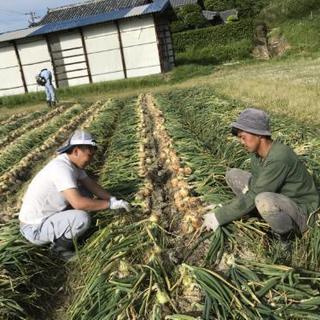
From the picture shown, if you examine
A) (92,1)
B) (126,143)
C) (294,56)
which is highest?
(92,1)

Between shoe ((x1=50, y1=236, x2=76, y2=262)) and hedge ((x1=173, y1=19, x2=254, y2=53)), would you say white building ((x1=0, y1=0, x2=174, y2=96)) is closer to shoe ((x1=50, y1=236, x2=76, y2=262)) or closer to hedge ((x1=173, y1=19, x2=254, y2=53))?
hedge ((x1=173, y1=19, x2=254, y2=53))

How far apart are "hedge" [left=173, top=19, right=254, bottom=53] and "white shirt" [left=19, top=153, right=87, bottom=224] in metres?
26.7

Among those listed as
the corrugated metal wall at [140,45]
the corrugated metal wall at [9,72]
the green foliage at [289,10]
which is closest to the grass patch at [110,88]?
the corrugated metal wall at [140,45]

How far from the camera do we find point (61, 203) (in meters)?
3.94

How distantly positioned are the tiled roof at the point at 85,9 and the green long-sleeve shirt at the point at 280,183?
74.5 ft

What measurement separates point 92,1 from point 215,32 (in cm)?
784

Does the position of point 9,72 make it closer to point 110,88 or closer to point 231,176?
point 110,88

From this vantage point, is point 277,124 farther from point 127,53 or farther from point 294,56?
point 294,56

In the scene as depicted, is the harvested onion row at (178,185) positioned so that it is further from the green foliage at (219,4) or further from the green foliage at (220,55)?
the green foliage at (219,4)

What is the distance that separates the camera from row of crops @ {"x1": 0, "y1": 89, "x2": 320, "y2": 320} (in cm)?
278

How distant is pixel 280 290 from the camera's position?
279 centimetres

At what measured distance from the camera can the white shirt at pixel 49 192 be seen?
12.5ft

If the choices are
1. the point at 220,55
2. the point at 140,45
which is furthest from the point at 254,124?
the point at 220,55

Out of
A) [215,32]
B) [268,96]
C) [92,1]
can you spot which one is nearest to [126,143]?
[268,96]
